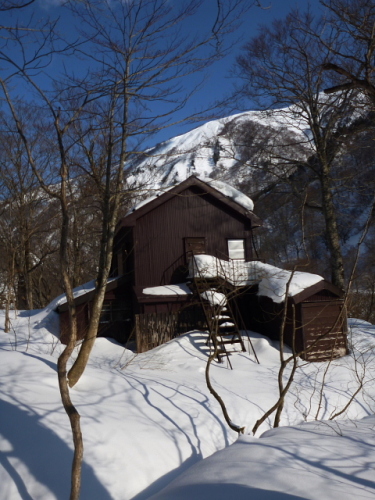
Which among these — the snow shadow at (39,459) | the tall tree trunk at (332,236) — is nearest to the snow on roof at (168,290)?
the tall tree trunk at (332,236)

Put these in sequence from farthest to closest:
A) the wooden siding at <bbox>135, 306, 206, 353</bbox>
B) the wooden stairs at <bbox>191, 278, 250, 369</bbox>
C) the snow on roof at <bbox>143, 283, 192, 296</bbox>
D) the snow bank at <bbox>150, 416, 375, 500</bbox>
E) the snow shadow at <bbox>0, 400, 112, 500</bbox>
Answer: the snow on roof at <bbox>143, 283, 192, 296</bbox>, the wooden siding at <bbox>135, 306, 206, 353</bbox>, the wooden stairs at <bbox>191, 278, 250, 369</bbox>, the snow shadow at <bbox>0, 400, 112, 500</bbox>, the snow bank at <bbox>150, 416, 375, 500</bbox>

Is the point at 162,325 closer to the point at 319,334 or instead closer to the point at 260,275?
the point at 260,275

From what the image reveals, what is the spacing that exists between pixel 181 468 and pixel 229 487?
2400 millimetres

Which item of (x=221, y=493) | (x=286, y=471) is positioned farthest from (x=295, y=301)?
(x=221, y=493)

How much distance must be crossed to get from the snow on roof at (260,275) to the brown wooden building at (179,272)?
0.36 m

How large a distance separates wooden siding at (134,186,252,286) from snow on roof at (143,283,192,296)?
631mm

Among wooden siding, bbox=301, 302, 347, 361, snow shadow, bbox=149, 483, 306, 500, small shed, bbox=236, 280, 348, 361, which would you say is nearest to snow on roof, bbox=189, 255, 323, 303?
small shed, bbox=236, 280, 348, 361

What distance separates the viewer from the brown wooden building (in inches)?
581

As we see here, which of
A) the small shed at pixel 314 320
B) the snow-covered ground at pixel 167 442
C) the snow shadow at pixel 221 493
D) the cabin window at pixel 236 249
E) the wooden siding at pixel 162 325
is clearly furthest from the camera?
the cabin window at pixel 236 249

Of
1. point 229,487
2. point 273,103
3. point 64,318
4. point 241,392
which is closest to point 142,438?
point 229,487

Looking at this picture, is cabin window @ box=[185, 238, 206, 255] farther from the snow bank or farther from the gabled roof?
the snow bank

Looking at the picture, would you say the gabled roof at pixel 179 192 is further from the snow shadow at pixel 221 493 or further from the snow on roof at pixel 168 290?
the snow shadow at pixel 221 493

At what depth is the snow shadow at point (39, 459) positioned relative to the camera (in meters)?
4.58

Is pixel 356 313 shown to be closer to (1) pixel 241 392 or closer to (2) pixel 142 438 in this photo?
(1) pixel 241 392
